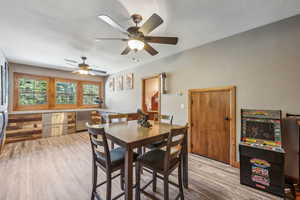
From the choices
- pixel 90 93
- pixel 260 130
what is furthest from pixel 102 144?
pixel 90 93

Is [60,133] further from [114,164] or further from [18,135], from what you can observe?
[114,164]

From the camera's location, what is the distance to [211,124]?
2982mm

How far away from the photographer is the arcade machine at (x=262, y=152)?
1.84 meters

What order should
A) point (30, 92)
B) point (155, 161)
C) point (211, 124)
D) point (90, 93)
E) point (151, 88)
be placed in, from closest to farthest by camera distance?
1. point (155, 161)
2. point (211, 124)
3. point (30, 92)
4. point (151, 88)
5. point (90, 93)

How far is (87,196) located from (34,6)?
2.82 metres

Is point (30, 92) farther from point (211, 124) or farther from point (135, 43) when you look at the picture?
point (211, 124)

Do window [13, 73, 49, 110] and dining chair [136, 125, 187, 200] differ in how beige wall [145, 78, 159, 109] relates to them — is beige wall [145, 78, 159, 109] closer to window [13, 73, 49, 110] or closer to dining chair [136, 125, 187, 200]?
dining chair [136, 125, 187, 200]

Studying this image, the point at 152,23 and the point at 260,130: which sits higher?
the point at 152,23

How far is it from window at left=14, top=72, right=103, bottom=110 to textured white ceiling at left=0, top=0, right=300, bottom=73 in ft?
6.21

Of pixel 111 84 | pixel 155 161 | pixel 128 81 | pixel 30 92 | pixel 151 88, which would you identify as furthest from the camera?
pixel 111 84

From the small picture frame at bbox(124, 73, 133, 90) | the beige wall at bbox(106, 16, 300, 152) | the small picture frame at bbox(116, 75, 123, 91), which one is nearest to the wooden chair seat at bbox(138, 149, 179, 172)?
the beige wall at bbox(106, 16, 300, 152)

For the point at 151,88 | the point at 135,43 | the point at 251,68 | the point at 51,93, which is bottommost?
the point at 51,93

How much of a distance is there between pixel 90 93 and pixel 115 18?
499 centimetres

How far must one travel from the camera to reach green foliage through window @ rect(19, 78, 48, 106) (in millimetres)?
4688
